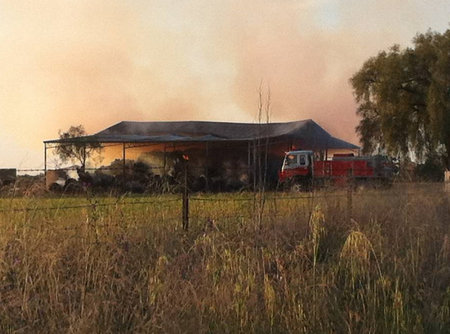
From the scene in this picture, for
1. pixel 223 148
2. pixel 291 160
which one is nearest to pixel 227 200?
pixel 291 160

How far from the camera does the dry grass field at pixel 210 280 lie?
5074 millimetres

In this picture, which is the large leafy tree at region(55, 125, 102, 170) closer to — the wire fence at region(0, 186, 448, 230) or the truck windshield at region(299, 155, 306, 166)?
the truck windshield at region(299, 155, 306, 166)

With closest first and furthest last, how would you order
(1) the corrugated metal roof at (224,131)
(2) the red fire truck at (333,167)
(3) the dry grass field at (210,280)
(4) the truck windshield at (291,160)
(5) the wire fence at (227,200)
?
(3) the dry grass field at (210,280) < (5) the wire fence at (227,200) < (2) the red fire truck at (333,167) < (4) the truck windshield at (291,160) < (1) the corrugated metal roof at (224,131)

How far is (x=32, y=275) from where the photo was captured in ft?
20.2

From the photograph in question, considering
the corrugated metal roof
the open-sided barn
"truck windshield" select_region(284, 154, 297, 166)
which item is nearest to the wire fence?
"truck windshield" select_region(284, 154, 297, 166)

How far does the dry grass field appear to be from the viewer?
5.07 metres

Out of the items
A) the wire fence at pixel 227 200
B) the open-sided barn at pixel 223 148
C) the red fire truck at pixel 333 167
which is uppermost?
the open-sided barn at pixel 223 148

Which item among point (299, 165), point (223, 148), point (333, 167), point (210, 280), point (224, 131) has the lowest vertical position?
point (210, 280)

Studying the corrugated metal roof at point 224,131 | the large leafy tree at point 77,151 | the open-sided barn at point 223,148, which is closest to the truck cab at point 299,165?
the open-sided barn at point 223,148

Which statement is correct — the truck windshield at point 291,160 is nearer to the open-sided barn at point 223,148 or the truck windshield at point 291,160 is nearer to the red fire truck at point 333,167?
the red fire truck at point 333,167

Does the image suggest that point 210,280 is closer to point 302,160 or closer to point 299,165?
point 299,165

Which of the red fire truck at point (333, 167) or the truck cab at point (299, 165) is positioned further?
the truck cab at point (299, 165)

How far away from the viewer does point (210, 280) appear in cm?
592

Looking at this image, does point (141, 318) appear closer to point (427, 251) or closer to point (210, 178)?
point (427, 251)
